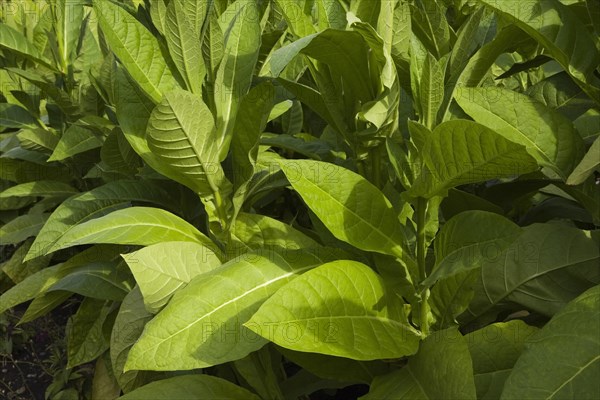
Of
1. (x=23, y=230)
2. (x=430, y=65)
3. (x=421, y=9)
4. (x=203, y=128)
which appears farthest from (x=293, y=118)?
(x=23, y=230)

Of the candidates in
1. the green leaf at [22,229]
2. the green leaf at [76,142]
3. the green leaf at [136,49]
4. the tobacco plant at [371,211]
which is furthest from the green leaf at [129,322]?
the green leaf at [22,229]

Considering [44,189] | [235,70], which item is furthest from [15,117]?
[235,70]

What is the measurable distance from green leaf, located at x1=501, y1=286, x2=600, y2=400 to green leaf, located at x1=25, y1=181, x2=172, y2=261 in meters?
1.33

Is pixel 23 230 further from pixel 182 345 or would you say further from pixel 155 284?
pixel 182 345

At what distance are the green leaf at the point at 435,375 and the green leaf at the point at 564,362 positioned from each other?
135mm

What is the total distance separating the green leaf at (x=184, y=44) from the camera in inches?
58.1

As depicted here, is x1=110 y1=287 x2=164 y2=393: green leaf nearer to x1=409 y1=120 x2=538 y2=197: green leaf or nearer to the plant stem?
the plant stem

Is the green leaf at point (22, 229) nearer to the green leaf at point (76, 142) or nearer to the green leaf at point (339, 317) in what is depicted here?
the green leaf at point (76, 142)

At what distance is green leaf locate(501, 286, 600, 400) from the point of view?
1022 mm

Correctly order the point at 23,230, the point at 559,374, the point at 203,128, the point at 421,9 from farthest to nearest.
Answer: the point at 23,230
the point at 421,9
the point at 203,128
the point at 559,374

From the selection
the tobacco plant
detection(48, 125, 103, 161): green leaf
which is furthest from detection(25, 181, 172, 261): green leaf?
detection(48, 125, 103, 161): green leaf

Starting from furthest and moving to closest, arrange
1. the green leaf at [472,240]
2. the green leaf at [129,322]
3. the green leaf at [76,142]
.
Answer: the green leaf at [76,142] → the green leaf at [129,322] → the green leaf at [472,240]

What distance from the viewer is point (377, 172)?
156cm

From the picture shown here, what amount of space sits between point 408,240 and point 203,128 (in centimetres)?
56
